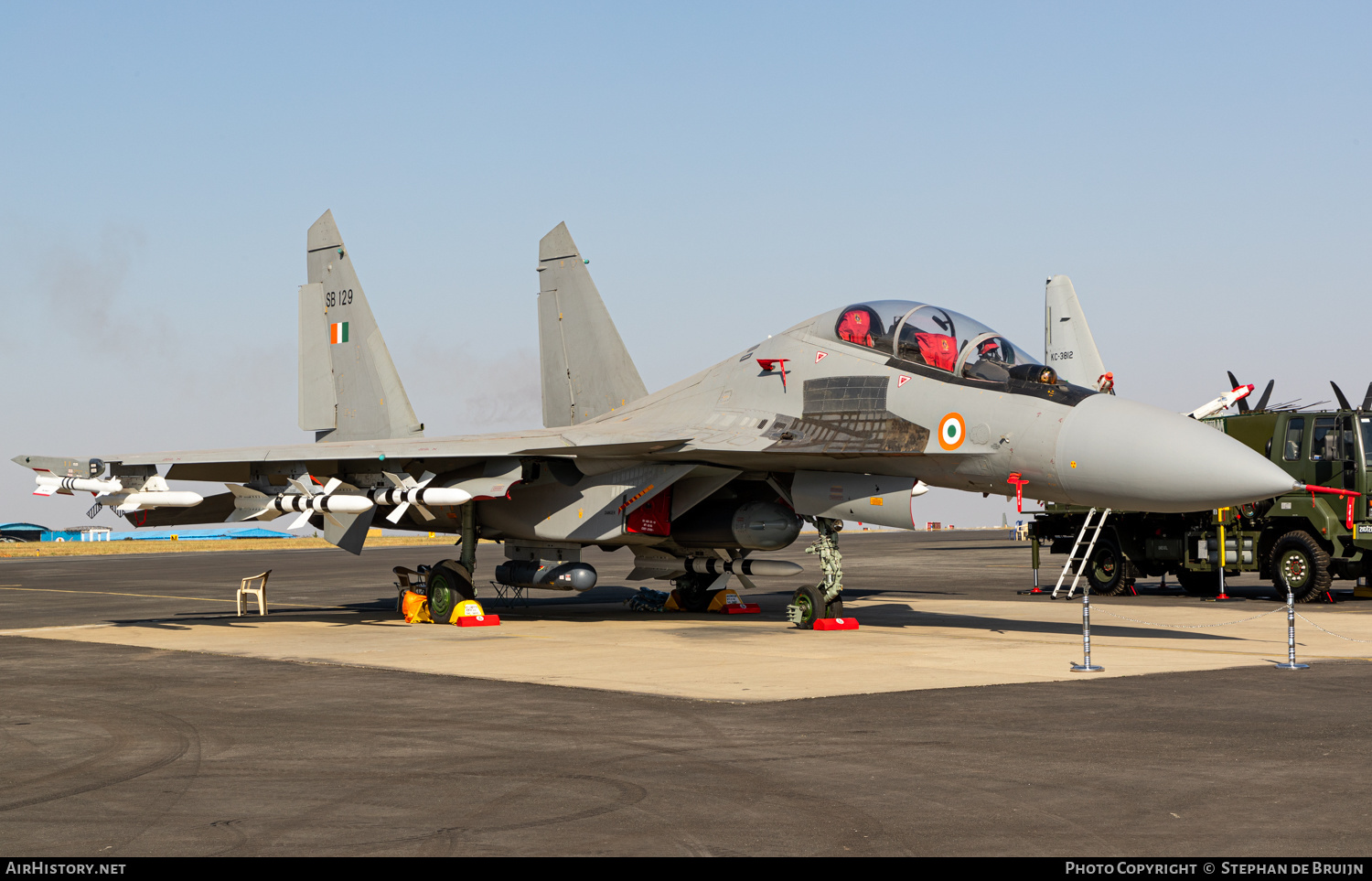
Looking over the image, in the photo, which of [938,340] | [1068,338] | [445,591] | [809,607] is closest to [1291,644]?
[938,340]

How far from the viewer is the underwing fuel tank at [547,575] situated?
690 inches

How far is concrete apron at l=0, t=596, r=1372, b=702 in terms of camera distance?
1071 cm

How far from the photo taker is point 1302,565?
1975 cm

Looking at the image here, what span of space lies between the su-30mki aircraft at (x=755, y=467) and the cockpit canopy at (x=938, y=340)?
0.07 ft

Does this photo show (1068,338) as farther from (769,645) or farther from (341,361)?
(769,645)

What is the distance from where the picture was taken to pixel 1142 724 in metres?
7.95

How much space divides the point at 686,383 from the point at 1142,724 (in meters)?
10.1

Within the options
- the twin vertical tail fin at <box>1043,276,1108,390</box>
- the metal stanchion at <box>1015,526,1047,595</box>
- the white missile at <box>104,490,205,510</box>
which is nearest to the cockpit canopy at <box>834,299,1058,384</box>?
the white missile at <box>104,490,205,510</box>

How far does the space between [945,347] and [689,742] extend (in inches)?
292

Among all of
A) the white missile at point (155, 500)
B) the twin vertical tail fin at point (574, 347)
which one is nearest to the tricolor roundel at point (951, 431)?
the twin vertical tail fin at point (574, 347)

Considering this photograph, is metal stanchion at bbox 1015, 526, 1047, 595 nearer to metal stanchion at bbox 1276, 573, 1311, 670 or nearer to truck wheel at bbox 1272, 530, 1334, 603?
truck wheel at bbox 1272, 530, 1334, 603

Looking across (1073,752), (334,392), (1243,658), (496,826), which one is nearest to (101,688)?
(496,826)

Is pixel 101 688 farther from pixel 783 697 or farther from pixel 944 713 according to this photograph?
pixel 944 713

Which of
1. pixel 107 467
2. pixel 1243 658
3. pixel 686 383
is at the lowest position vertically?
pixel 1243 658
